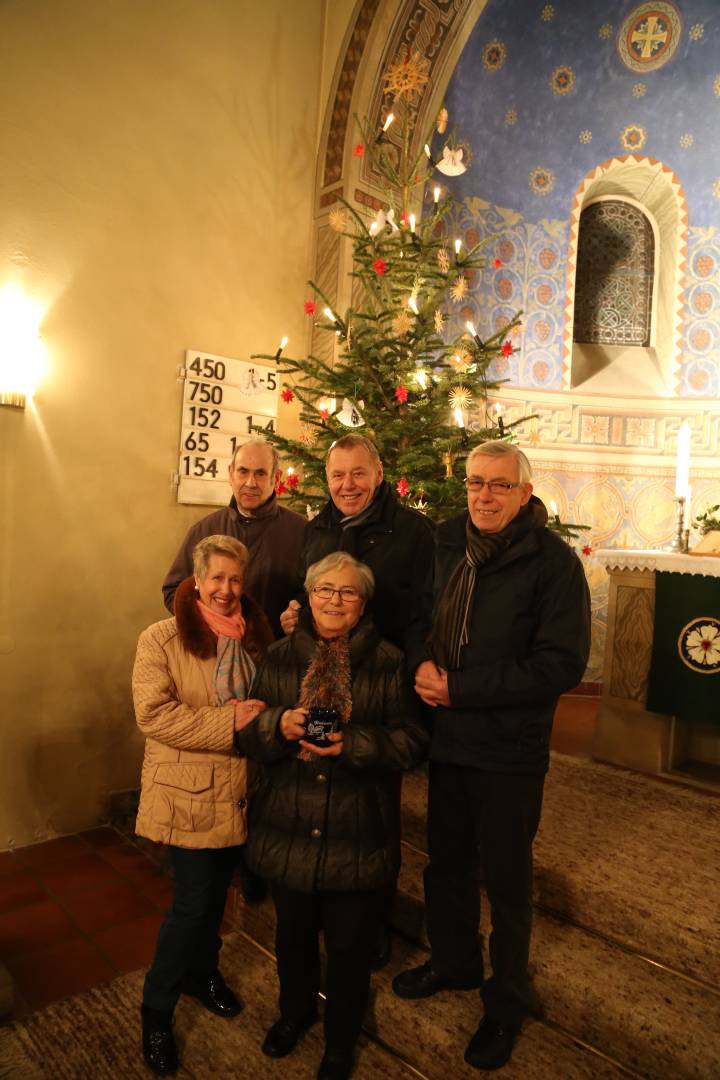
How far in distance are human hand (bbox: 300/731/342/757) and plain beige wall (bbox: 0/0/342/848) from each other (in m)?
2.50

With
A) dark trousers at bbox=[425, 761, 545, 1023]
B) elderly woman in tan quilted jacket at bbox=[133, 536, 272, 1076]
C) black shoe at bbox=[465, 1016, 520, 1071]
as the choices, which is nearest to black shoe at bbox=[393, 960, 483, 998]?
dark trousers at bbox=[425, 761, 545, 1023]

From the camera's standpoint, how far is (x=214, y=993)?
240cm

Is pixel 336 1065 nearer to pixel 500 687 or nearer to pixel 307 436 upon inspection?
pixel 500 687

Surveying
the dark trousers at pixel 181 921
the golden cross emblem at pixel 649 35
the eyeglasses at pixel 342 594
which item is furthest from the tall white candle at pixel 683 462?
the golden cross emblem at pixel 649 35

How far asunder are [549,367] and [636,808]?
4.72 metres

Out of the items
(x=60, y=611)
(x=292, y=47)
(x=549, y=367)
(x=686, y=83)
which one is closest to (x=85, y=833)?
(x=60, y=611)

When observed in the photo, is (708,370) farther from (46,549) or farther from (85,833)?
(85,833)

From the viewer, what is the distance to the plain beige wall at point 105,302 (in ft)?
12.5

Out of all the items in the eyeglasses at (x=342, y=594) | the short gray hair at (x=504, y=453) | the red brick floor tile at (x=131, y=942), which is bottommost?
the red brick floor tile at (x=131, y=942)

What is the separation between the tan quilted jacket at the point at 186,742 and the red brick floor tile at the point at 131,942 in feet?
3.59

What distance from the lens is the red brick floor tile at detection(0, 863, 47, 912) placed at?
332cm

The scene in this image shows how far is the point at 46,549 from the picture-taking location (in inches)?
155

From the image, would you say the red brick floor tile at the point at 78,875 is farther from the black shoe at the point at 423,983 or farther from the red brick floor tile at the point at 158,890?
the black shoe at the point at 423,983

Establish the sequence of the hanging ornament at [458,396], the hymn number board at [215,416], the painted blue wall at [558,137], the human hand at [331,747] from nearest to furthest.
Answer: the human hand at [331,747] → the hanging ornament at [458,396] → the hymn number board at [215,416] → the painted blue wall at [558,137]
